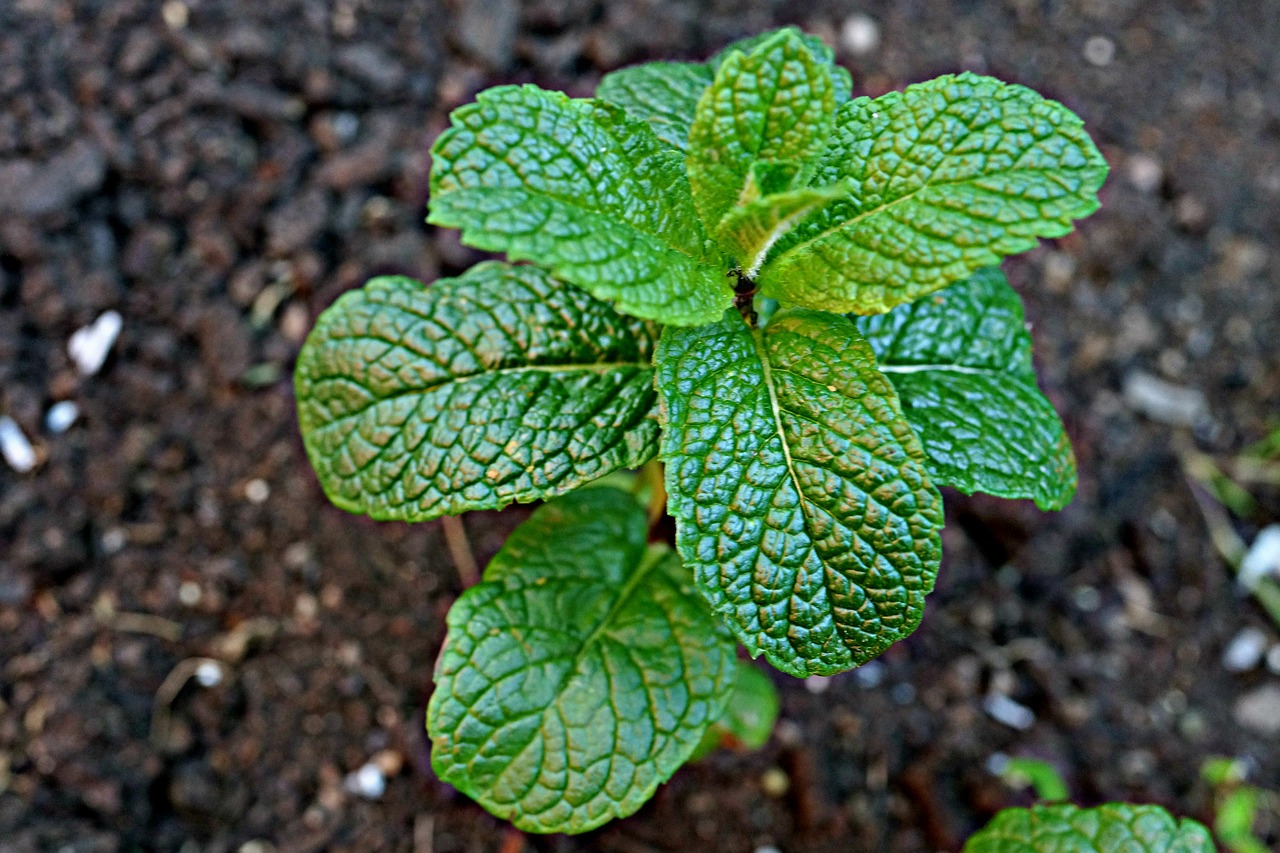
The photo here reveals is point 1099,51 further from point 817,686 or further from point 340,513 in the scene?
point 340,513

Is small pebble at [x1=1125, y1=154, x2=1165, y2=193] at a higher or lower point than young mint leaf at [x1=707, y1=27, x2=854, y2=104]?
lower

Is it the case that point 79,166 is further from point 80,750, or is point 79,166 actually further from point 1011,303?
point 1011,303

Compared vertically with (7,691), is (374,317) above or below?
above

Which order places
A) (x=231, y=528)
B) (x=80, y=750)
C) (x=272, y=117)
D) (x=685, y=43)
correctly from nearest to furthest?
(x=80, y=750) → (x=231, y=528) → (x=272, y=117) → (x=685, y=43)

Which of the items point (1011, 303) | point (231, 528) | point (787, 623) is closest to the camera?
point (787, 623)

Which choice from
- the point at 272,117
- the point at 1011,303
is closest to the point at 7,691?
the point at 272,117

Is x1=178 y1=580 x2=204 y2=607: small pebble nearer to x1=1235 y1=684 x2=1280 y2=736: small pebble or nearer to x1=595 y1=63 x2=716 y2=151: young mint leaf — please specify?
x1=595 y1=63 x2=716 y2=151: young mint leaf

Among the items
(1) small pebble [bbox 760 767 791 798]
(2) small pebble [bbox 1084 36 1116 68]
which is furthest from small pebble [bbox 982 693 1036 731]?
(2) small pebble [bbox 1084 36 1116 68]
